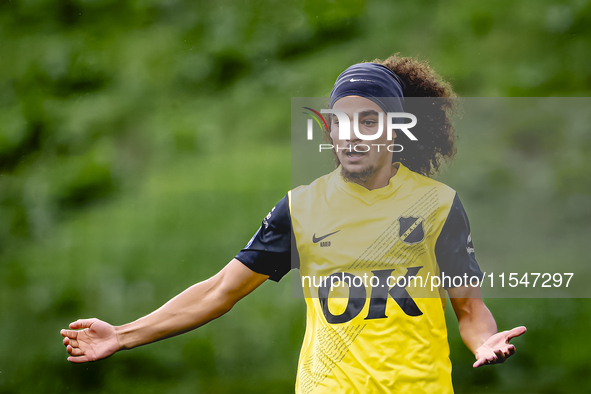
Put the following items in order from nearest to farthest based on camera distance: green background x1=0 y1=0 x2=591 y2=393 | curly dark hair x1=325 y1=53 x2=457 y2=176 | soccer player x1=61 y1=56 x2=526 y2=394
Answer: soccer player x1=61 y1=56 x2=526 y2=394, curly dark hair x1=325 y1=53 x2=457 y2=176, green background x1=0 y1=0 x2=591 y2=393

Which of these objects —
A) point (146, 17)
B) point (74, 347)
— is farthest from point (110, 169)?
point (74, 347)

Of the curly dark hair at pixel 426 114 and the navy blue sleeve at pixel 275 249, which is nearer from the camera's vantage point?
the navy blue sleeve at pixel 275 249

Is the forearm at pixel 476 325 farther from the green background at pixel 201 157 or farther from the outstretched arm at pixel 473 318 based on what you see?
the green background at pixel 201 157

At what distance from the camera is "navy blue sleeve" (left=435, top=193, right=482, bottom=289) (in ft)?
5.32

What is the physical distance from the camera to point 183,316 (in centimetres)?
170

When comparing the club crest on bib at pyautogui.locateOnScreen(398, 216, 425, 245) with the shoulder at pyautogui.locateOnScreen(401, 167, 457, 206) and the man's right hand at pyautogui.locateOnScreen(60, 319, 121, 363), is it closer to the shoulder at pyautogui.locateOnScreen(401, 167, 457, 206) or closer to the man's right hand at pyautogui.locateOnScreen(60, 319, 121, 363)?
the shoulder at pyautogui.locateOnScreen(401, 167, 457, 206)

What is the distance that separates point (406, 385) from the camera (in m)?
1.54

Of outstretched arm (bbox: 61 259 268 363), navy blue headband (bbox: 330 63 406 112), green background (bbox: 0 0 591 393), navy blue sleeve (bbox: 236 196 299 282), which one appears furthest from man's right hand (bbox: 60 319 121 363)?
navy blue headband (bbox: 330 63 406 112)

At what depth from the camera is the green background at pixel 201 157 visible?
7.59 ft

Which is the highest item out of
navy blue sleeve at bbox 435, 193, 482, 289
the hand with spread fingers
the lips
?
the lips

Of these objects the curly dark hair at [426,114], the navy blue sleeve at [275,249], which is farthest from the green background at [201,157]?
the navy blue sleeve at [275,249]

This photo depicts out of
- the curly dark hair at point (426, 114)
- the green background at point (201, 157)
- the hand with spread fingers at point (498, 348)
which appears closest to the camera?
the hand with spread fingers at point (498, 348)

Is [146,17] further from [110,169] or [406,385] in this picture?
[406,385]

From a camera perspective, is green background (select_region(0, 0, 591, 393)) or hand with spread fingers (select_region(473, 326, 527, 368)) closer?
hand with spread fingers (select_region(473, 326, 527, 368))
